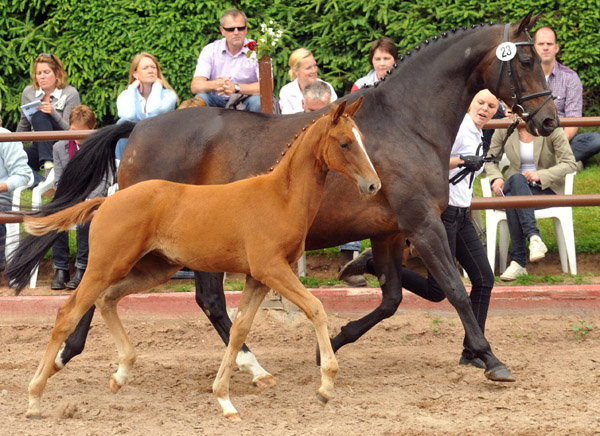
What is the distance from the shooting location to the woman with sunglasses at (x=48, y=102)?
29.1ft

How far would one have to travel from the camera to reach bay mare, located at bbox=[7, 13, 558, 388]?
5.59 m

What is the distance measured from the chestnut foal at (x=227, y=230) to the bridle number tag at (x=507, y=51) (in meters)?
1.27

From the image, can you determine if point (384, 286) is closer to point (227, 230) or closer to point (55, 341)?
point (227, 230)

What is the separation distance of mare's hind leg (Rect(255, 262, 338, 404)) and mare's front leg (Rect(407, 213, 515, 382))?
1.10 meters

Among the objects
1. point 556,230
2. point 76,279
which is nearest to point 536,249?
point 556,230

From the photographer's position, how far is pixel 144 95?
819 centimetres

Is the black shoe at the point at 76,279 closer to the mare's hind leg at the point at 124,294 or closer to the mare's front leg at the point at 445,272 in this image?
the mare's hind leg at the point at 124,294

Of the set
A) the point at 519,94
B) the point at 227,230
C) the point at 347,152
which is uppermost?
the point at 519,94

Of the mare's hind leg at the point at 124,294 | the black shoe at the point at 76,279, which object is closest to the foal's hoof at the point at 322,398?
the mare's hind leg at the point at 124,294

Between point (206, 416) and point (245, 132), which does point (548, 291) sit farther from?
point (206, 416)

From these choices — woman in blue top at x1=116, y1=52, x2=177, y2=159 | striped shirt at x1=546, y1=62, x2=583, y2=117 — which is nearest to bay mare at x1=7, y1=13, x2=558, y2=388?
woman in blue top at x1=116, y1=52, x2=177, y2=159

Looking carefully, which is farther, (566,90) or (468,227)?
(566,90)

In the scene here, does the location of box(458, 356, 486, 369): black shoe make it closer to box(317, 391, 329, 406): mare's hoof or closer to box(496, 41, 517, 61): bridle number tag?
box(317, 391, 329, 406): mare's hoof

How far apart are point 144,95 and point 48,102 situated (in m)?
1.25
